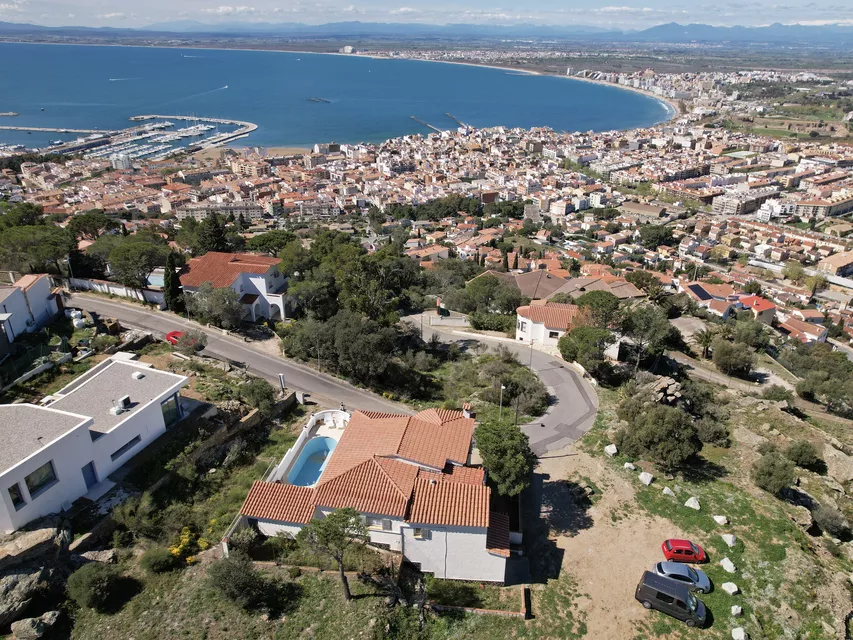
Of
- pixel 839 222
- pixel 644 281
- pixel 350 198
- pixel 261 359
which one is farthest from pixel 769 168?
pixel 261 359

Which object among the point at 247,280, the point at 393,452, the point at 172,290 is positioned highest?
the point at 393,452

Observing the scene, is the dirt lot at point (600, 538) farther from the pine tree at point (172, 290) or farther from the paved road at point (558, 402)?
the pine tree at point (172, 290)

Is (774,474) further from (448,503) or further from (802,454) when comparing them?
(448,503)

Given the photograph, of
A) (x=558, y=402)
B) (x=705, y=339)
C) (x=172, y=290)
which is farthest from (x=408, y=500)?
(x=705, y=339)

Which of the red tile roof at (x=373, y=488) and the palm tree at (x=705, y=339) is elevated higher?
the red tile roof at (x=373, y=488)

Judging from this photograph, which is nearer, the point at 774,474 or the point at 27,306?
the point at 774,474

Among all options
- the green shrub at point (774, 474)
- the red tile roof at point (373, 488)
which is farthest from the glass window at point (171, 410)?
the green shrub at point (774, 474)

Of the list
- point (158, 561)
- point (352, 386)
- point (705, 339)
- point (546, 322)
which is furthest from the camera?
point (705, 339)
